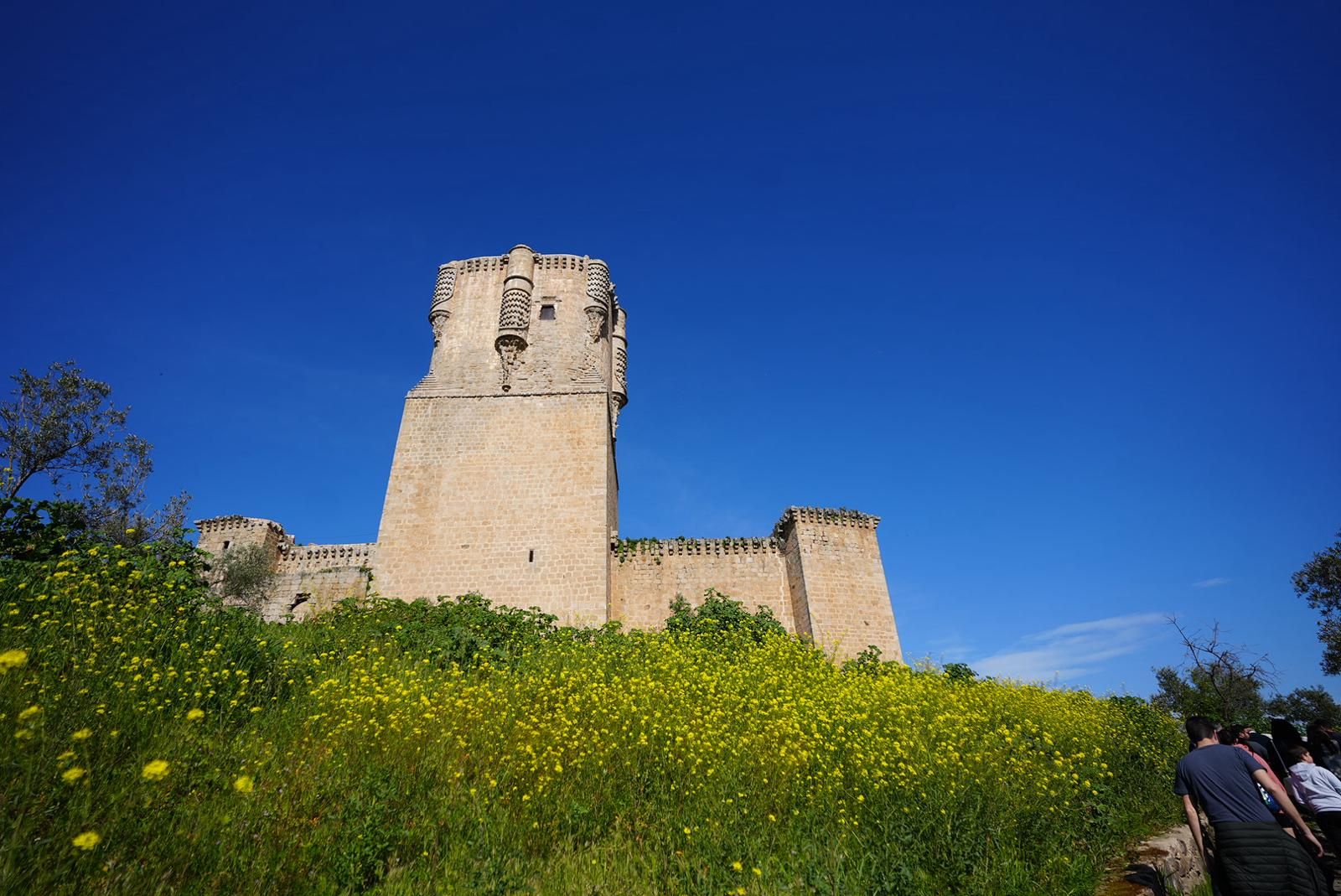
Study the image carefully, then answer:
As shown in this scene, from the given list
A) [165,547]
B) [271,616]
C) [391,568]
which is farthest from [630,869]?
[271,616]

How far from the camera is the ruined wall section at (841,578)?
18.4 meters

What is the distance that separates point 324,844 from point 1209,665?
89.2ft

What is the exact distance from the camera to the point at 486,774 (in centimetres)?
555

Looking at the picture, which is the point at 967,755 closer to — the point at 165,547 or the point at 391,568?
the point at 165,547

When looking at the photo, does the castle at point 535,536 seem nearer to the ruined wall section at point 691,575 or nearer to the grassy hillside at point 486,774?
the ruined wall section at point 691,575

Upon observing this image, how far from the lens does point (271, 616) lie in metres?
18.0

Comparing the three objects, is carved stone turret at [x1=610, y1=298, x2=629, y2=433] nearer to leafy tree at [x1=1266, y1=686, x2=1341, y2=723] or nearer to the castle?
the castle

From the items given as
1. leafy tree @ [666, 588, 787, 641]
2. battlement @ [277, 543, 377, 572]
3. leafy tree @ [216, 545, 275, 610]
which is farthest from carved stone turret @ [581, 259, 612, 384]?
leafy tree @ [216, 545, 275, 610]

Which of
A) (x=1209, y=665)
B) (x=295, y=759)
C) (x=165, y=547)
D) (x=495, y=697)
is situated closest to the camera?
(x=295, y=759)

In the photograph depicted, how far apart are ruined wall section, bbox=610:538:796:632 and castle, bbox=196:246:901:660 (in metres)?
0.04

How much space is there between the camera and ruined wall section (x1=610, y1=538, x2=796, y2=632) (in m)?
19.4

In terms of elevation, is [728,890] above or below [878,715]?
below

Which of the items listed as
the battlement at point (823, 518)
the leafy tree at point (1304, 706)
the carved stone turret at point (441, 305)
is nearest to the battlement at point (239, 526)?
the carved stone turret at point (441, 305)

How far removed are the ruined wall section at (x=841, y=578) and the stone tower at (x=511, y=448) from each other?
653 centimetres
